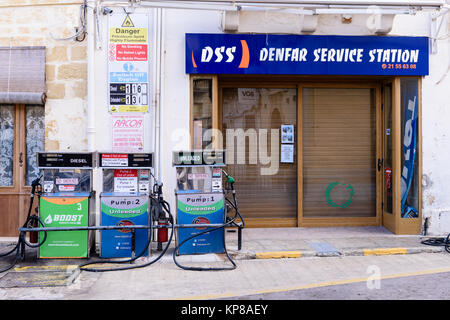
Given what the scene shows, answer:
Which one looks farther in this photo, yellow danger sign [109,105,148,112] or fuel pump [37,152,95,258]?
yellow danger sign [109,105,148,112]

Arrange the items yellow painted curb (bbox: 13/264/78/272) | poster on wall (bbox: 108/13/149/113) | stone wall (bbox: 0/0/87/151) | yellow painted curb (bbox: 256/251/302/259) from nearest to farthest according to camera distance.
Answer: yellow painted curb (bbox: 13/264/78/272) < yellow painted curb (bbox: 256/251/302/259) < poster on wall (bbox: 108/13/149/113) < stone wall (bbox: 0/0/87/151)

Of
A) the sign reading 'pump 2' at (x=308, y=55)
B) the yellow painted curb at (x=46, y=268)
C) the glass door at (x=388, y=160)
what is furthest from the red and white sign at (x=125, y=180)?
the glass door at (x=388, y=160)

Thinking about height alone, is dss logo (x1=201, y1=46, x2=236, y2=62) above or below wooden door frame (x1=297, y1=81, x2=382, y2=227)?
above

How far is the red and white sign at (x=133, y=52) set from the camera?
891 centimetres

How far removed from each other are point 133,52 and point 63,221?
10.8 ft

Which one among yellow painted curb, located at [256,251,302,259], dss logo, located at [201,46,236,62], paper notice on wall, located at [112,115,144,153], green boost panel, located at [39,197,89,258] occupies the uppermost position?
dss logo, located at [201,46,236,62]

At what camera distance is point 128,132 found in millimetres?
8984

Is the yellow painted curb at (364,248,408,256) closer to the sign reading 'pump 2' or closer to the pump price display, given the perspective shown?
the sign reading 'pump 2'

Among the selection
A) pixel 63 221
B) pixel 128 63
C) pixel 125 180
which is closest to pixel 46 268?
pixel 63 221

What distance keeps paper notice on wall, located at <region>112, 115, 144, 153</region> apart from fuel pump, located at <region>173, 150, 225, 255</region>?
167 centimetres

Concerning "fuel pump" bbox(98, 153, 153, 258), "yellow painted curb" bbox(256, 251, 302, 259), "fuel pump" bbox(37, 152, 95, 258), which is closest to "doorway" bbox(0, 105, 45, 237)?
"fuel pump" bbox(37, 152, 95, 258)

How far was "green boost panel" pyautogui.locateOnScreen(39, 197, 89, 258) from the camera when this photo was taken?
24.0ft

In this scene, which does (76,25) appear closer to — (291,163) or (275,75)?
(275,75)
